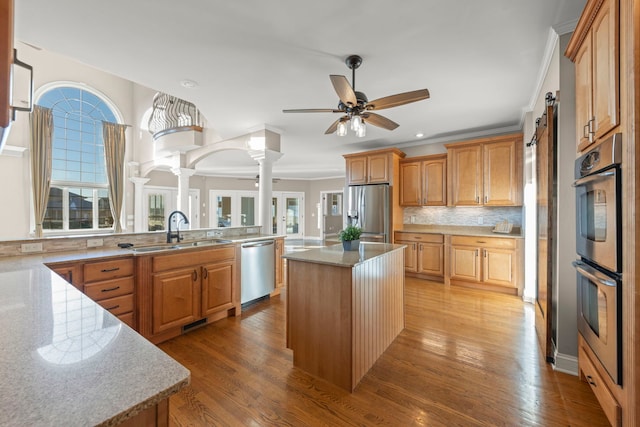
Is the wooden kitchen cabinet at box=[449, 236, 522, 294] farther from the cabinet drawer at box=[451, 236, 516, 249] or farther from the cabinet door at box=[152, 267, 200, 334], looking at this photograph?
the cabinet door at box=[152, 267, 200, 334]

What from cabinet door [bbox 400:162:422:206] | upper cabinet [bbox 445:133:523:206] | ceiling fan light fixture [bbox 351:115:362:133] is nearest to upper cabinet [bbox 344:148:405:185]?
cabinet door [bbox 400:162:422:206]

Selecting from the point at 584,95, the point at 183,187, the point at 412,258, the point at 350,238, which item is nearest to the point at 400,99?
the point at 584,95

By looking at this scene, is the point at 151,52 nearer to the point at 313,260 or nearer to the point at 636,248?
Result: the point at 313,260

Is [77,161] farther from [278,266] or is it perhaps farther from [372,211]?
[372,211]

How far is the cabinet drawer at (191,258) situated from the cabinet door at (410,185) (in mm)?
3248

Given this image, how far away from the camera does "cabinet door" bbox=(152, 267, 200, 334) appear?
8.06 feet

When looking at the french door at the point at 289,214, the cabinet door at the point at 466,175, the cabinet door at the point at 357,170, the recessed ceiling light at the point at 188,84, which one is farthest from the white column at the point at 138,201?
the cabinet door at the point at 466,175

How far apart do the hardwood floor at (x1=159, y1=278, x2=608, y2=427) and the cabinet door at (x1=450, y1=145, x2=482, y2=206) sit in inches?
80.9

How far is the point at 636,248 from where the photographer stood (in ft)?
3.61

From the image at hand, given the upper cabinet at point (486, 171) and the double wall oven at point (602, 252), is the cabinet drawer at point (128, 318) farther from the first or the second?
the upper cabinet at point (486, 171)

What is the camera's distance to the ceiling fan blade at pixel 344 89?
184 cm

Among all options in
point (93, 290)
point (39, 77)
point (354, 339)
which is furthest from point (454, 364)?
point (39, 77)

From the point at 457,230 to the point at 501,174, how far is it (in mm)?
1115

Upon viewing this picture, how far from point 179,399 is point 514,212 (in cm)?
486
